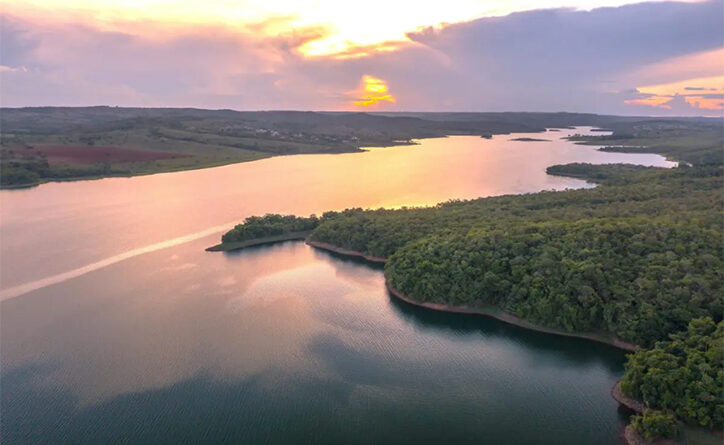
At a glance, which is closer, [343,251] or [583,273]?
[583,273]

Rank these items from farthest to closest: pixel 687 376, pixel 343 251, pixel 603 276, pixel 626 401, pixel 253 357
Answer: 1. pixel 343 251
2. pixel 603 276
3. pixel 253 357
4. pixel 626 401
5. pixel 687 376

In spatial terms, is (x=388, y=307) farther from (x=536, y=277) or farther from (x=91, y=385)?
(x=91, y=385)

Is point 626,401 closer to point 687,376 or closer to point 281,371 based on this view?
point 687,376

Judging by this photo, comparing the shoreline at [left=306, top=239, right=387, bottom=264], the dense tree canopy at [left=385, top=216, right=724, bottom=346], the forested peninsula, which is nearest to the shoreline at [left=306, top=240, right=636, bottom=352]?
the forested peninsula

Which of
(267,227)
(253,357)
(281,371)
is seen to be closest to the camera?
(281,371)

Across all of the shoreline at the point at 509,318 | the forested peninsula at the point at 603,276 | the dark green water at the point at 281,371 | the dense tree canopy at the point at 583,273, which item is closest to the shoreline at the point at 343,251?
the forested peninsula at the point at 603,276

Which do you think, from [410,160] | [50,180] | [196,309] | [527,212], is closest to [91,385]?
[196,309]

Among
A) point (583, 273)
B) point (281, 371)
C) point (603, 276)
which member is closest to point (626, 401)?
point (583, 273)
